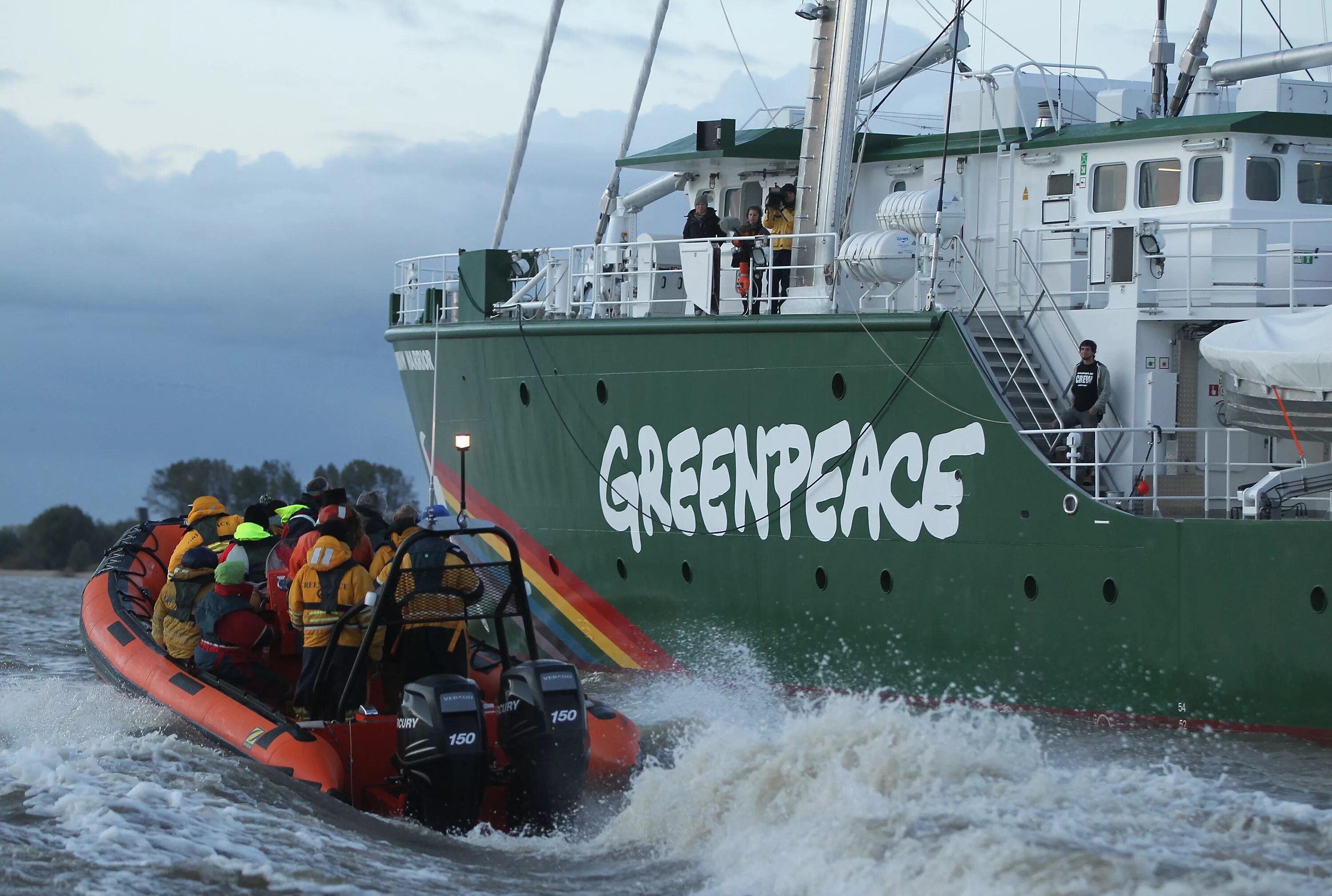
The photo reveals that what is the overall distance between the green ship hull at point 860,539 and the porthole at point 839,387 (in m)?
0.02

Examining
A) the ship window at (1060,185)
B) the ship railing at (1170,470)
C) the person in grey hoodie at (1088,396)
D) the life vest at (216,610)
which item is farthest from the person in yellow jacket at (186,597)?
the ship window at (1060,185)

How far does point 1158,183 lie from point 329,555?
25.0 ft

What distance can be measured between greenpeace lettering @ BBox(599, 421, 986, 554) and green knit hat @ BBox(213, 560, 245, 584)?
14.6 ft

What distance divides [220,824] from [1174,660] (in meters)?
6.41

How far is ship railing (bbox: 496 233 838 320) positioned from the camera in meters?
13.7

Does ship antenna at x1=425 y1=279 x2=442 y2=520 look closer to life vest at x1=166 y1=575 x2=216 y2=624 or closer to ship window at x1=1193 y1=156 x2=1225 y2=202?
life vest at x1=166 y1=575 x2=216 y2=624

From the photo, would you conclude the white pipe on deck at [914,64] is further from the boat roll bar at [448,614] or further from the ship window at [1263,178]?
the boat roll bar at [448,614]

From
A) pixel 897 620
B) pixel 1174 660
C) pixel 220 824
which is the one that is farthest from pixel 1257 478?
pixel 220 824

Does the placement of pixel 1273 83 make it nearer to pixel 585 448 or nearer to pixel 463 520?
pixel 585 448

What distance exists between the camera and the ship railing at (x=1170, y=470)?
11.0 m

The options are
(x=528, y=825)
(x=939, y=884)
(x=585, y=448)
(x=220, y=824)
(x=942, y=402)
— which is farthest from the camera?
(x=585, y=448)

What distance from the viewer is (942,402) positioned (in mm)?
11875

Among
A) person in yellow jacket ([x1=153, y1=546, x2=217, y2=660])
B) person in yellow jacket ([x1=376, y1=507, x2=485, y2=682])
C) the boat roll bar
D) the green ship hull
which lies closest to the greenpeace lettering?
the green ship hull

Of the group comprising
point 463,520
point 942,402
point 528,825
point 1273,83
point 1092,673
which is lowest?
point 528,825
